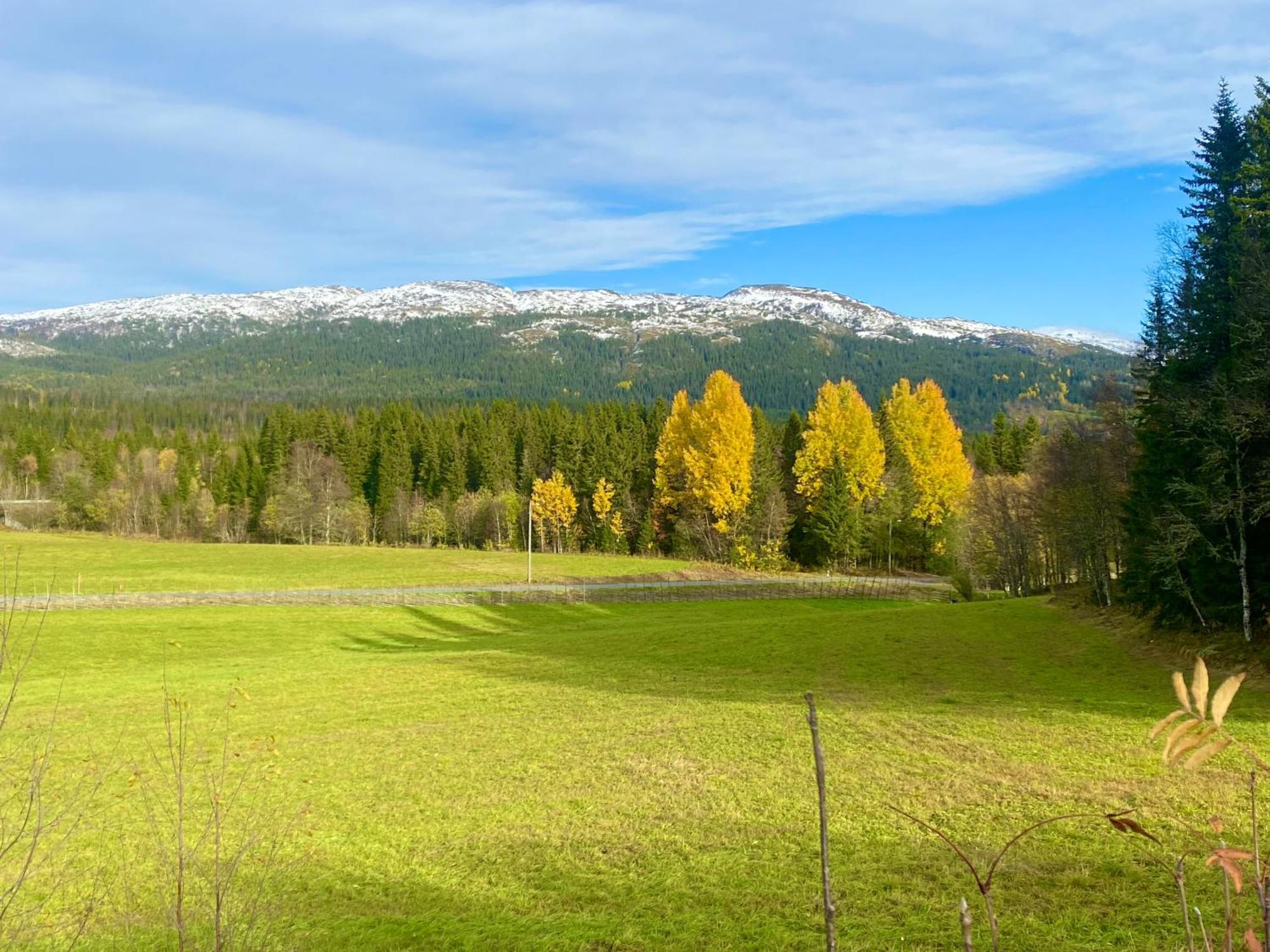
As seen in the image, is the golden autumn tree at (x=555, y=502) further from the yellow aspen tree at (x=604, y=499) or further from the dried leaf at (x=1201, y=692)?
the dried leaf at (x=1201, y=692)

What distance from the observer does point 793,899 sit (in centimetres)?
707

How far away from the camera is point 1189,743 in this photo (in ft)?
4.02

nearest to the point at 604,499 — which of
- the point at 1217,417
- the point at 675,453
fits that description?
the point at 675,453

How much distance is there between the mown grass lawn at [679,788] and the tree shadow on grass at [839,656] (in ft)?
0.46

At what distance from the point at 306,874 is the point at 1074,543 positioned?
29.3 metres

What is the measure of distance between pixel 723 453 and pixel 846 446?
8.44m

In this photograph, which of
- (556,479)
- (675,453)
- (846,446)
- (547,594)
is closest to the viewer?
(547,594)

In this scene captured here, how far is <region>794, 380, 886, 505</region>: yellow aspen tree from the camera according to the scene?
4969cm

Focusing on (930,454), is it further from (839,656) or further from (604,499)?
(839,656)

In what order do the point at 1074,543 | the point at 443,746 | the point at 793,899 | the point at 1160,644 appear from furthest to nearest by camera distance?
the point at 1074,543 < the point at 1160,644 < the point at 443,746 < the point at 793,899

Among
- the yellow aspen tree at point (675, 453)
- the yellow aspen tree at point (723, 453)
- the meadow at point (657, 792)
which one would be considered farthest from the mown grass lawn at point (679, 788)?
the yellow aspen tree at point (675, 453)

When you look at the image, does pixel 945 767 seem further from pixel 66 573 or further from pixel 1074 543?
pixel 66 573

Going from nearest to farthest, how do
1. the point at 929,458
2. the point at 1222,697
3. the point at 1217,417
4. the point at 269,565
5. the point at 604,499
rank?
the point at 1222,697 < the point at 1217,417 < the point at 929,458 < the point at 269,565 < the point at 604,499

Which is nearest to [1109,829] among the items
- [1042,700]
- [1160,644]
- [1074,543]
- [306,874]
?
[1042,700]
